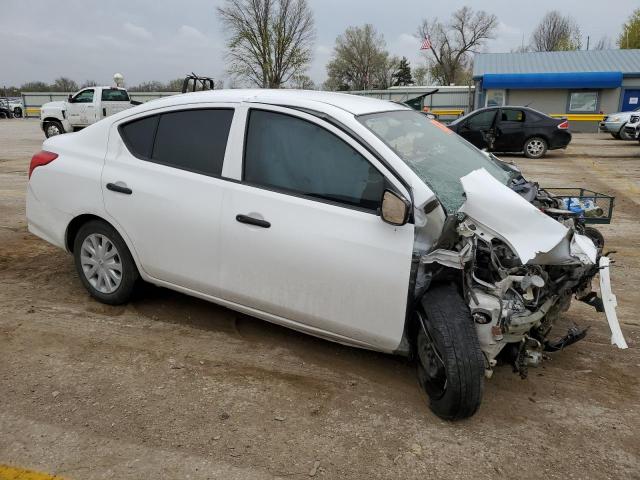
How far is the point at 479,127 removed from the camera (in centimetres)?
1534

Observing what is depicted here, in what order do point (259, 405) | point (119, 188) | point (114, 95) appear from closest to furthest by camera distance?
point (259, 405)
point (119, 188)
point (114, 95)

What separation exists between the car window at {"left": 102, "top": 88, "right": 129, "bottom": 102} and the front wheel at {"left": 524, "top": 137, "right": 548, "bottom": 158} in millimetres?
13291

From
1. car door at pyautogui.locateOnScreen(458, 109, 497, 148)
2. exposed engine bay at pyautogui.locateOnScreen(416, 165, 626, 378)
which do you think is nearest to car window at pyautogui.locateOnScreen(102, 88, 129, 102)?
car door at pyautogui.locateOnScreen(458, 109, 497, 148)

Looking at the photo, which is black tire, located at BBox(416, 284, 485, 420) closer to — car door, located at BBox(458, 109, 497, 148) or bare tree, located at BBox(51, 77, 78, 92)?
car door, located at BBox(458, 109, 497, 148)

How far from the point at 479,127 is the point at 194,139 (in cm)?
1323

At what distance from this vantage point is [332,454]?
2.63 metres

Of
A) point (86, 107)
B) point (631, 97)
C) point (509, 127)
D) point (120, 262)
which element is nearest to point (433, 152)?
point (120, 262)

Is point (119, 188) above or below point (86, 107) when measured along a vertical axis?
below

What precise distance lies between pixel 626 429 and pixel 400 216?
66.2 inches

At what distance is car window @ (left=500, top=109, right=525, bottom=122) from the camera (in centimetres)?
1528

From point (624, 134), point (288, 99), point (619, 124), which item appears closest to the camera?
point (288, 99)

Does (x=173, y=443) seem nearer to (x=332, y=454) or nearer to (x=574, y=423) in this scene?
(x=332, y=454)

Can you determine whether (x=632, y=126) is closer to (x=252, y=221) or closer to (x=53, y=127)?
(x=252, y=221)

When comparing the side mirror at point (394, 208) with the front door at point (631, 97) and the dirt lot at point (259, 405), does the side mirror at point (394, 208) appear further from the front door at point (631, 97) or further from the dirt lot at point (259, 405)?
the front door at point (631, 97)
